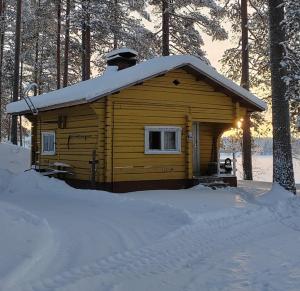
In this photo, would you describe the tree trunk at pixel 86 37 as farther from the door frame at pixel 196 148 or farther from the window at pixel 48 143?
the door frame at pixel 196 148

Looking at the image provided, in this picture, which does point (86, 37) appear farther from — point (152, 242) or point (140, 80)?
point (152, 242)

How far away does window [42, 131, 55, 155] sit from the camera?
17942 mm

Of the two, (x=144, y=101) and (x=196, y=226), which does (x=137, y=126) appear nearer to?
(x=144, y=101)

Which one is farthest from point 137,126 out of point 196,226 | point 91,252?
point 91,252

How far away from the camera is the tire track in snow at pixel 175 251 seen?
6.08 metres

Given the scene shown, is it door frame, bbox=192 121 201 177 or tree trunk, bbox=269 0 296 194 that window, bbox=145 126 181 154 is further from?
tree trunk, bbox=269 0 296 194

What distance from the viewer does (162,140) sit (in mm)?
15469

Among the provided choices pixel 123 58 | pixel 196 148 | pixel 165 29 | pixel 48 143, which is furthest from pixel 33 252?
pixel 165 29

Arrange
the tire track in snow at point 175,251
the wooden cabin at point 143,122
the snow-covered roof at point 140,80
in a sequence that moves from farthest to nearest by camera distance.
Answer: the wooden cabin at point 143,122 → the snow-covered roof at point 140,80 → the tire track in snow at point 175,251

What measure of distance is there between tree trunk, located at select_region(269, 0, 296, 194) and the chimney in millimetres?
6560

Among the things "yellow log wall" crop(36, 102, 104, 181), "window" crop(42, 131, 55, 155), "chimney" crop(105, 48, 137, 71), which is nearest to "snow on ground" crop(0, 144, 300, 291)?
"yellow log wall" crop(36, 102, 104, 181)

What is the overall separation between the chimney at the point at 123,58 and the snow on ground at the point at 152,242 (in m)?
7.02

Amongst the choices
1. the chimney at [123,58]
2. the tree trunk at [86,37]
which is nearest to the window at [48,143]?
the chimney at [123,58]

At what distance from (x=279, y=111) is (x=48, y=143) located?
9430 millimetres
